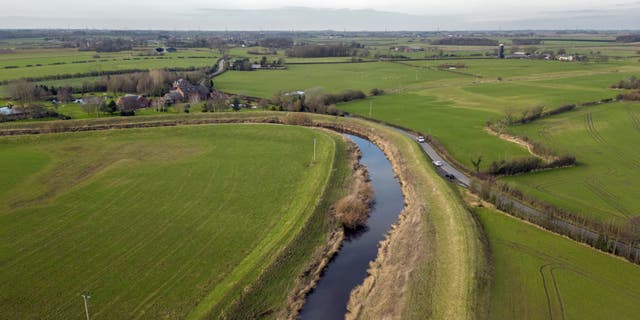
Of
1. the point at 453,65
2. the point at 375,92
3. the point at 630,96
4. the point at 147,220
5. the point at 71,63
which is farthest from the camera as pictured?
the point at 453,65

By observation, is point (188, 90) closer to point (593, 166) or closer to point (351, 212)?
point (351, 212)

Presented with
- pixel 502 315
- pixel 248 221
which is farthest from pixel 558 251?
pixel 248 221

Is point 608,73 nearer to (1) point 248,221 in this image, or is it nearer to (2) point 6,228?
(1) point 248,221

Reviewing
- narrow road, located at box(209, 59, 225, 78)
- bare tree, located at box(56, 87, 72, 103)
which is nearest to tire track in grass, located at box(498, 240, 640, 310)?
bare tree, located at box(56, 87, 72, 103)

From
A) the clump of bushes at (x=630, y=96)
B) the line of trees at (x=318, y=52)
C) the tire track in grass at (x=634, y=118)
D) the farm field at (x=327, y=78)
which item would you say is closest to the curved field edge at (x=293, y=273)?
the tire track in grass at (x=634, y=118)

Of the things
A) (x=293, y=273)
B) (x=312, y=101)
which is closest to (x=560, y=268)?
(x=293, y=273)

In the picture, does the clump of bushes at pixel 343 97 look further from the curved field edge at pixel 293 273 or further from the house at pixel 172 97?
the curved field edge at pixel 293 273
